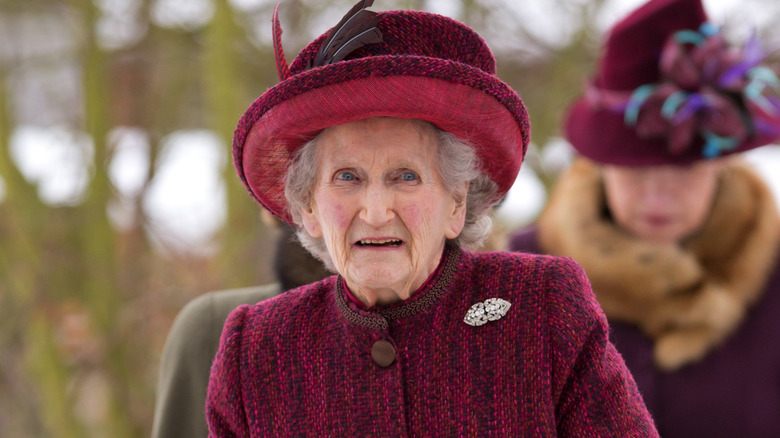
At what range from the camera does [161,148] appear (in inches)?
260

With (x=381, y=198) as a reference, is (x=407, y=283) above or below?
below

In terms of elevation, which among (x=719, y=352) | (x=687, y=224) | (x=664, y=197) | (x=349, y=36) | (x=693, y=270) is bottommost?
(x=719, y=352)

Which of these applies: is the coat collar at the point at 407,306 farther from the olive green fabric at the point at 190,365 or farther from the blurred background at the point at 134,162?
the blurred background at the point at 134,162

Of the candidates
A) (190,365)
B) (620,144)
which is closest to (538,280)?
(190,365)

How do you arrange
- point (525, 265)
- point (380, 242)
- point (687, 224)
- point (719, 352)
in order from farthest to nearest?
point (687, 224)
point (719, 352)
point (525, 265)
point (380, 242)

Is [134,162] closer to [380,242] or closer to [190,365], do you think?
[190,365]

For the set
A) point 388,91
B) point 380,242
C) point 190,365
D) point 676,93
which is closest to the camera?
point 388,91

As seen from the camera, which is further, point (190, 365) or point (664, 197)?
point (664, 197)

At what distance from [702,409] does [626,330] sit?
43 centimetres

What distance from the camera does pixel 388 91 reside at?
147cm

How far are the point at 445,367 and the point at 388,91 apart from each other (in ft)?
1.81

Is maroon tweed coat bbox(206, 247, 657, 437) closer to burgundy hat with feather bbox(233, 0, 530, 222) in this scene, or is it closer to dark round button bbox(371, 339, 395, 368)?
dark round button bbox(371, 339, 395, 368)

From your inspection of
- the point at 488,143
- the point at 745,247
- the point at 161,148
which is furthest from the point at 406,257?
the point at 161,148

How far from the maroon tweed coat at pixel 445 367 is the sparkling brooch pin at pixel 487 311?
0.01 metres
